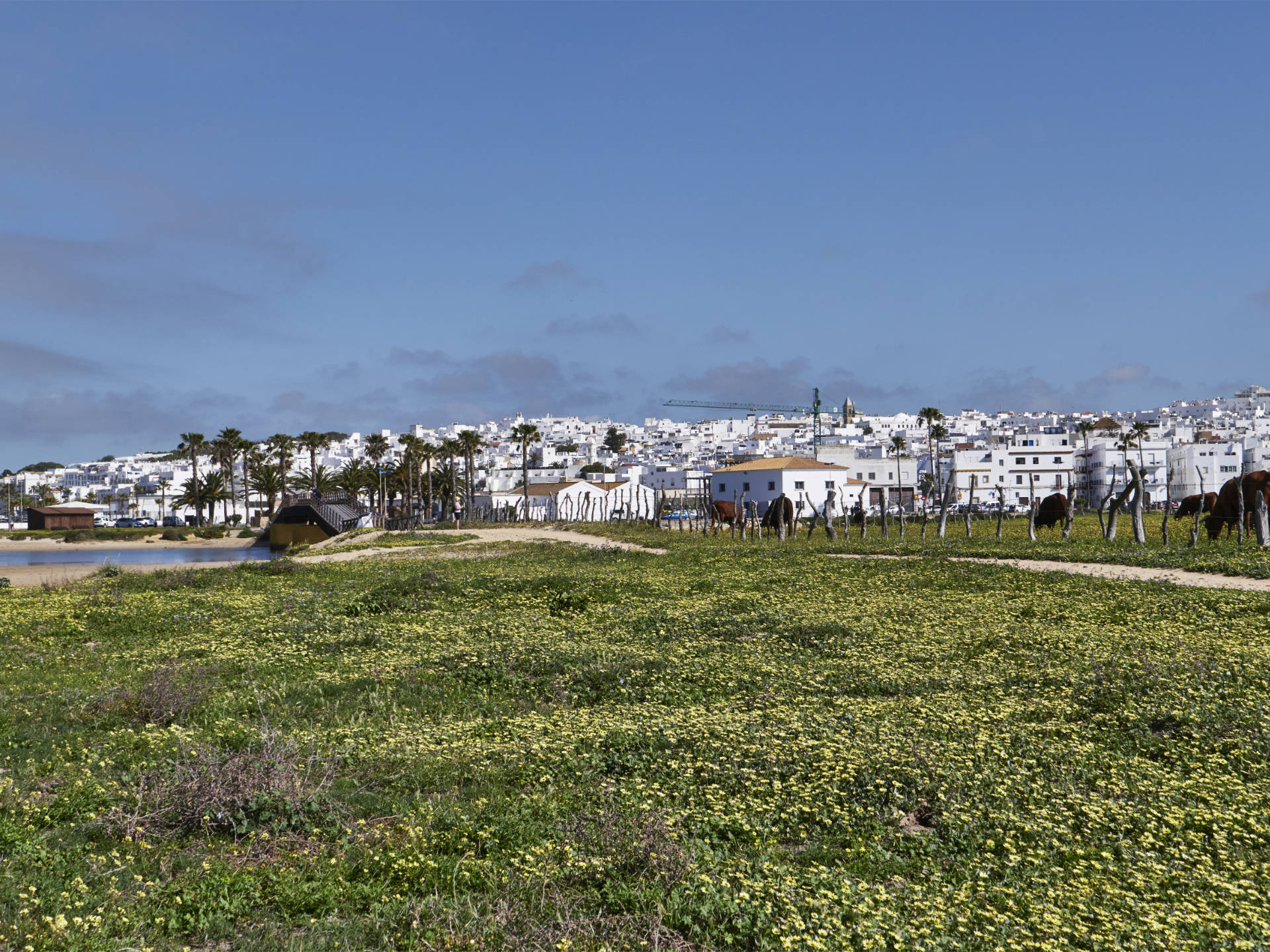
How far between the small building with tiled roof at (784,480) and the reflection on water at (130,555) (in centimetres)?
4757

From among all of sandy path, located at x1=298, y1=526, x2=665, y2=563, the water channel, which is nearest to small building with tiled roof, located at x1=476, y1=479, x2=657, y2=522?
the water channel

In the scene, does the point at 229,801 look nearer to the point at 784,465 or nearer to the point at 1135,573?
the point at 1135,573

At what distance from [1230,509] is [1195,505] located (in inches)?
433

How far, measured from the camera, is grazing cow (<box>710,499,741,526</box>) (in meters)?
64.2

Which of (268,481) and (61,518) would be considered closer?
(61,518)

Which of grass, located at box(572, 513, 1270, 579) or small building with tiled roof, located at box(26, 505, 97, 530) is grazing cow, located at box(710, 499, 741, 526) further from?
small building with tiled roof, located at box(26, 505, 97, 530)

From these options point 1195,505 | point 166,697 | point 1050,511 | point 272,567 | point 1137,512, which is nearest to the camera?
point 166,697

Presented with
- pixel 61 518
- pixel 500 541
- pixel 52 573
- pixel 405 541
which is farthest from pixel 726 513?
pixel 61 518

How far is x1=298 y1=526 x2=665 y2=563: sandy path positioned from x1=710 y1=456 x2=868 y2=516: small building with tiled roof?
35601 millimetres

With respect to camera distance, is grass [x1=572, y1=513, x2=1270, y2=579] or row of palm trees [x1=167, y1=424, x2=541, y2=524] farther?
row of palm trees [x1=167, y1=424, x2=541, y2=524]

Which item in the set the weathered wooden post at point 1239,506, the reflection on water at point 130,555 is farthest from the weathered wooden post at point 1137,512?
the reflection on water at point 130,555

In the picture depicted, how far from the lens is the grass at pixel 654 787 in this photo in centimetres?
685

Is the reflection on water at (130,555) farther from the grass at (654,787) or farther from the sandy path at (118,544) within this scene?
the grass at (654,787)

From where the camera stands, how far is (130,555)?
252 ft
